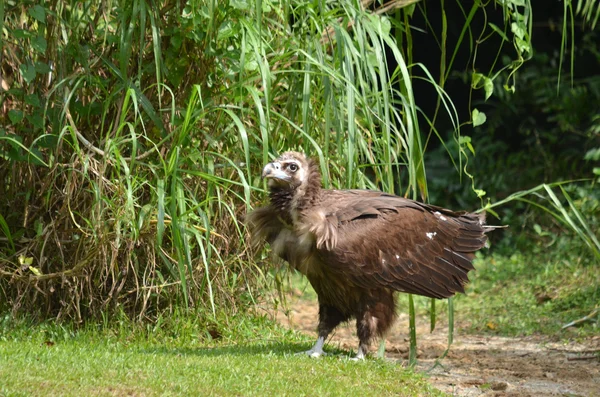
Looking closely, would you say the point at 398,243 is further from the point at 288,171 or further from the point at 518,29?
the point at 518,29

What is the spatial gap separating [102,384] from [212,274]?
158 centimetres

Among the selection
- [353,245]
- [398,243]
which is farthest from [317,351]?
[398,243]

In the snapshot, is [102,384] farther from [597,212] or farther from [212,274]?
[597,212]

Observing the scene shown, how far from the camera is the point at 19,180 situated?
17.5 ft

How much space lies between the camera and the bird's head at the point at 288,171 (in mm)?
4688

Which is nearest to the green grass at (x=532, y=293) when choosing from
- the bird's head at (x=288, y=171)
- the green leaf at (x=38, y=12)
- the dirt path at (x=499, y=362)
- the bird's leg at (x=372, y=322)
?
the dirt path at (x=499, y=362)

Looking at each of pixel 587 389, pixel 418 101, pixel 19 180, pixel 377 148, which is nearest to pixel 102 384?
pixel 19 180

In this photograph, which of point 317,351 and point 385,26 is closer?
point 317,351

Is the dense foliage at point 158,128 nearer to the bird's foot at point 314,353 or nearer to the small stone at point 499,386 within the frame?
the bird's foot at point 314,353

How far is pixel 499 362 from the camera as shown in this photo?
5.92m

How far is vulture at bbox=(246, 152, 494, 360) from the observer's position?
4.70m

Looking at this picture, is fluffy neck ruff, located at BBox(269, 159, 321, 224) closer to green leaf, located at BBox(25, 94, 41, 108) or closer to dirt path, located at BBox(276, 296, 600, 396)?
dirt path, located at BBox(276, 296, 600, 396)

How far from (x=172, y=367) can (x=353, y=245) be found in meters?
1.12

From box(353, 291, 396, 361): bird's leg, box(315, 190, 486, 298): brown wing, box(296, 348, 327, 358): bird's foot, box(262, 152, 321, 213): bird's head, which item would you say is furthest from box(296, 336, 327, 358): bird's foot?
box(262, 152, 321, 213): bird's head
